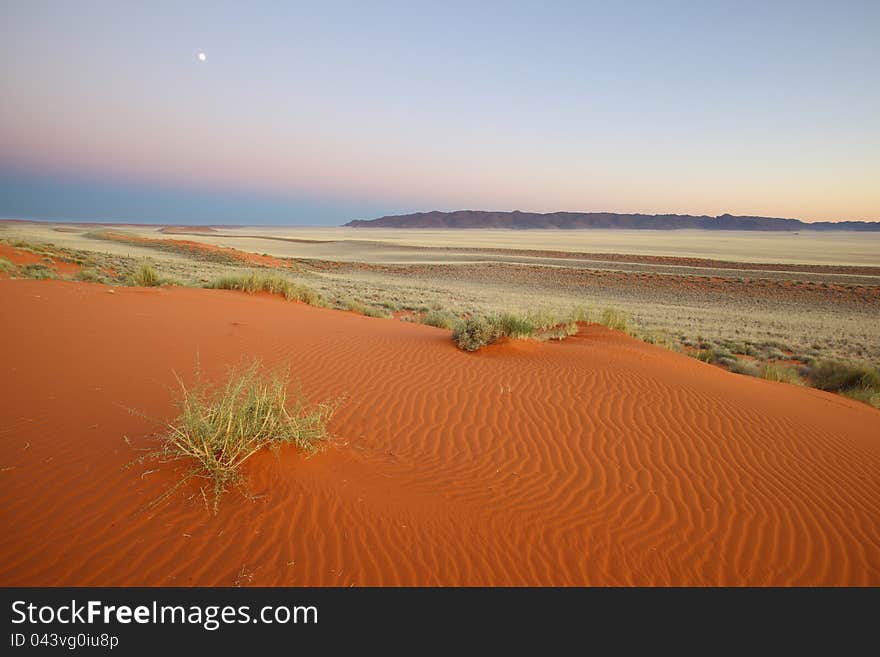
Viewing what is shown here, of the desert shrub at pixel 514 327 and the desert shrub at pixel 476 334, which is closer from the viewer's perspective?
the desert shrub at pixel 476 334

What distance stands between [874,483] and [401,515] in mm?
4918

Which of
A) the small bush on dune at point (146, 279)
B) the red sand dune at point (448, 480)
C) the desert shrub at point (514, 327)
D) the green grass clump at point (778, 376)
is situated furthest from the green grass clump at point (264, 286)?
the green grass clump at point (778, 376)

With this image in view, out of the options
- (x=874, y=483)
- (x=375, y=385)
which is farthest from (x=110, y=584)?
(x=874, y=483)

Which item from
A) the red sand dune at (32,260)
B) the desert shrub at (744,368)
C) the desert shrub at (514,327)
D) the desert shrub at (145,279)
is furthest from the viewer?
the red sand dune at (32,260)

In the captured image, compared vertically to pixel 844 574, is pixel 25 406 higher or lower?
higher

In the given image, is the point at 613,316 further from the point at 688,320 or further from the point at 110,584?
the point at 110,584

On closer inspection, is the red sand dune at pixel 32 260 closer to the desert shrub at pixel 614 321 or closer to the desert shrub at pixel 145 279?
the desert shrub at pixel 145 279

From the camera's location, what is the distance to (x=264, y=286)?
15.8 m

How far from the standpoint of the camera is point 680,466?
4.95 meters

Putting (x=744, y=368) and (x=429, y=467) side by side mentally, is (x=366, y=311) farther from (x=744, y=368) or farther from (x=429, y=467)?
(x=429, y=467)

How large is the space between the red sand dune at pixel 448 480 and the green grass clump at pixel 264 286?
290 inches

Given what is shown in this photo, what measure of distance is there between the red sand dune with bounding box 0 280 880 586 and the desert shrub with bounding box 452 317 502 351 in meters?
1.10

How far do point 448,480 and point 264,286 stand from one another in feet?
43.2

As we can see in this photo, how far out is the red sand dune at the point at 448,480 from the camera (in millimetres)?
3223
